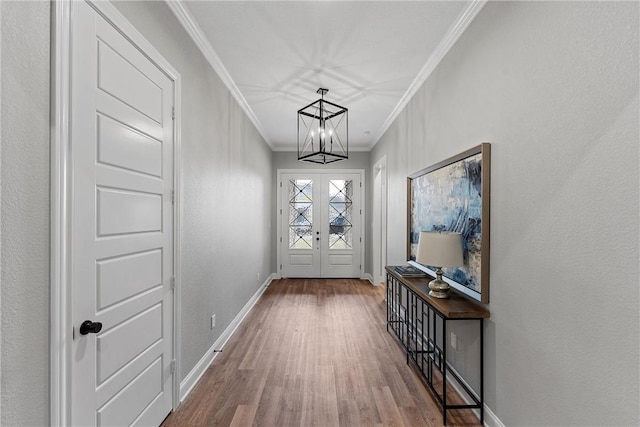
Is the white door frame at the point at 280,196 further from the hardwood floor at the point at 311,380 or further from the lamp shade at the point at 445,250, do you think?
the lamp shade at the point at 445,250

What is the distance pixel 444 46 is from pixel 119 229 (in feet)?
8.48

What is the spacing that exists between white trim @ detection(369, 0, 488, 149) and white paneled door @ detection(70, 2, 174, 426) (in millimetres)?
2006

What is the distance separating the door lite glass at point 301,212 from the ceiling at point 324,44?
2.51 m

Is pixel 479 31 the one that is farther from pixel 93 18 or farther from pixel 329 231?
pixel 329 231

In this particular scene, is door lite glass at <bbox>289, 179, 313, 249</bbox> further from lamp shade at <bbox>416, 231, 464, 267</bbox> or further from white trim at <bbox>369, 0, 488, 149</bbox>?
lamp shade at <bbox>416, 231, 464, 267</bbox>

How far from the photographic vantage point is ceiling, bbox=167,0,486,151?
2.05m

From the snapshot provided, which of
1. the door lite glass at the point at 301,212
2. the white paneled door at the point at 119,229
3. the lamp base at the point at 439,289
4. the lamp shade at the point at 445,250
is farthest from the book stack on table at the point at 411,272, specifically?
the door lite glass at the point at 301,212

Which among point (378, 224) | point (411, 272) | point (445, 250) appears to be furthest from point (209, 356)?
point (378, 224)

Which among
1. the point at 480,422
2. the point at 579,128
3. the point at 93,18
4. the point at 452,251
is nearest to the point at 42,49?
the point at 93,18

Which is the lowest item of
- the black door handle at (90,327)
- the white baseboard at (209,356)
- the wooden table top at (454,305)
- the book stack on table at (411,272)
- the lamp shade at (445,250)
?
the white baseboard at (209,356)

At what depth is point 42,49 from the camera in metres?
1.06

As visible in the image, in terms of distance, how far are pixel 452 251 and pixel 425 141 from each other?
1.34m

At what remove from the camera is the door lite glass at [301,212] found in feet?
20.1

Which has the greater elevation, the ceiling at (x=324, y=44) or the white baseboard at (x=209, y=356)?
the ceiling at (x=324, y=44)
